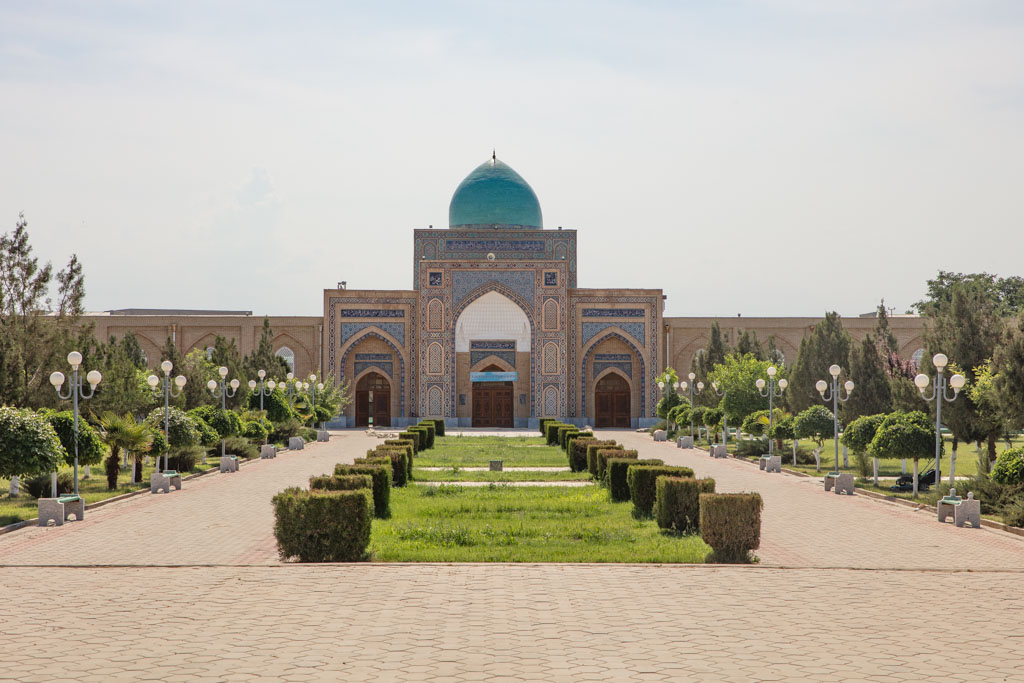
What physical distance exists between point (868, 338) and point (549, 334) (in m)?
16.5

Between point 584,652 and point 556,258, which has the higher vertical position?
point 556,258

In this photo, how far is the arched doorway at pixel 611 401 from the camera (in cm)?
4250

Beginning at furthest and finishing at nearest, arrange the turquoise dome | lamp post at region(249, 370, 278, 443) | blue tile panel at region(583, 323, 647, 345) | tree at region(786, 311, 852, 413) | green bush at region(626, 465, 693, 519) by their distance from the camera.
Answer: the turquoise dome → blue tile panel at region(583, 323, 647, 345) → tree at region(786, 311, 852, 413) → lamp post at region(249, 370, 278, 443) → green bush at region(626, 465, 693, 519)

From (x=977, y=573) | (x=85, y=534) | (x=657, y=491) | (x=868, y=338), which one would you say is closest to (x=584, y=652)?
(x=977, y=573)

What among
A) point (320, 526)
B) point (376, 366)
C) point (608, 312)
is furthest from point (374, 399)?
point (320, 526)

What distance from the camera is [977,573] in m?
9.59

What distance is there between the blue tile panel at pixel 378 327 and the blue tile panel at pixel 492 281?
8.61ft

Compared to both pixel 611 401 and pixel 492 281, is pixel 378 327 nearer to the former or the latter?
pixel 492 281

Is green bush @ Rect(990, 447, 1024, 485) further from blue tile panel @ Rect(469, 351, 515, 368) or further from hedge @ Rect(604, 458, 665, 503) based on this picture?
blue tile panel @ Rect(469, 351, 515, 368)

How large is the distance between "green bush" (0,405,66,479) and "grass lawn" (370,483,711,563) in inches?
185

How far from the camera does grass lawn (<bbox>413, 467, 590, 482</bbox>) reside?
19.2m

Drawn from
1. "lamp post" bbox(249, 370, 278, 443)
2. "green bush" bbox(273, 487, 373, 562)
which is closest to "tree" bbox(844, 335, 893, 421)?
"lamp post" bbox(249, 370, 278, 443)

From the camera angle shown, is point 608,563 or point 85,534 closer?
point 608,563

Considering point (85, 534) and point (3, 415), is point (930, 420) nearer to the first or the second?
point (85, 534)
